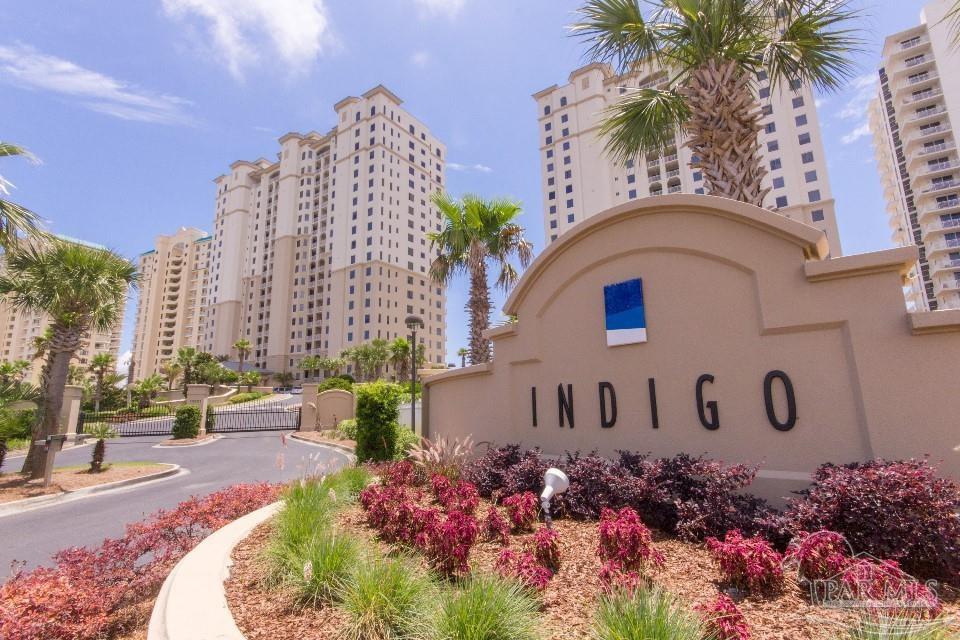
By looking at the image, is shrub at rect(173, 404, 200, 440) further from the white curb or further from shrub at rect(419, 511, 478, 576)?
shrub at rect(419, 511, 478, 576)

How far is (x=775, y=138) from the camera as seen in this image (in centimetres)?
5722

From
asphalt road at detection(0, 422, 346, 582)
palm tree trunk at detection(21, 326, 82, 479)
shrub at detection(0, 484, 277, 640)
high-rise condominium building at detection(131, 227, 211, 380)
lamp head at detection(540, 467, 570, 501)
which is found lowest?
asphalt road at detection(0, 422, 346, 582)

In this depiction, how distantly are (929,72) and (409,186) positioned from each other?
273 feet

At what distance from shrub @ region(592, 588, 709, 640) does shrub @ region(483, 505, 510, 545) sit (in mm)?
2051

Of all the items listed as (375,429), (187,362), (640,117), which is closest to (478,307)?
(375,429)

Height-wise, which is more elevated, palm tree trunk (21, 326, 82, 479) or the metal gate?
palm tree trunk (21, 326, 82, 479)

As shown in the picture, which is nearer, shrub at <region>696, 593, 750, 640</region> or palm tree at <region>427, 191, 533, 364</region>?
shrub at <region>696, 593, 750, 640</region>

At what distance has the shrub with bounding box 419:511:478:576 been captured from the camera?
418 centimetres

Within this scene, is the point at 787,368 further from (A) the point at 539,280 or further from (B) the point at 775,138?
(B) the point at 775,138

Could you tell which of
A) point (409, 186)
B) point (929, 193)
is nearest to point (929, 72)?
point (929, 193)

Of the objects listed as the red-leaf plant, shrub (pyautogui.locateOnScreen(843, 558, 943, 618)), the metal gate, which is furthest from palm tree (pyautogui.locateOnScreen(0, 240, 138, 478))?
shrub (pyautogui.locateOnScreen(843, 558, 943, 618))

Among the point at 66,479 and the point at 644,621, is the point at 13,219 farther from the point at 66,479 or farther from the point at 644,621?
the point at 644,621

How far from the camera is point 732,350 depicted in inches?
254

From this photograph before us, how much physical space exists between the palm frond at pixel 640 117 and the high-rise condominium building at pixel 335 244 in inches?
2703
